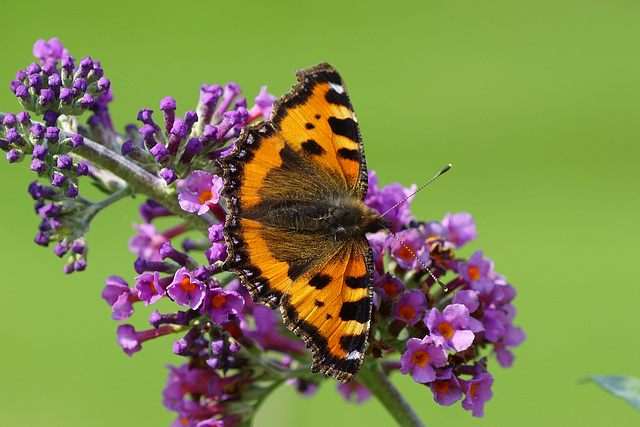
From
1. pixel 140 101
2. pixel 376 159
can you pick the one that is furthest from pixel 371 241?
pixel 140 101

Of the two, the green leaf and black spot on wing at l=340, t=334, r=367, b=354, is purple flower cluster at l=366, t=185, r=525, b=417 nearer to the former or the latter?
black spot on wing at l=340, t=334, r=367, b=354

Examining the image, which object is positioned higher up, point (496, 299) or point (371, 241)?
point (371, 241)

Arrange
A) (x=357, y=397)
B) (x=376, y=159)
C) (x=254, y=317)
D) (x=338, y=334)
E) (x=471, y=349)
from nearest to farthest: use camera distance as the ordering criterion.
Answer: (x=338, y=334), (x=471, y=349), (x=254, y=317), (x=357, y=397), (x=376, y=159)

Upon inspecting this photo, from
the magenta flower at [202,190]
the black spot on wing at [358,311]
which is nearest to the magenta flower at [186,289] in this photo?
the magenta flower at [202,190]

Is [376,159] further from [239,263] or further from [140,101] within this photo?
[239,263]

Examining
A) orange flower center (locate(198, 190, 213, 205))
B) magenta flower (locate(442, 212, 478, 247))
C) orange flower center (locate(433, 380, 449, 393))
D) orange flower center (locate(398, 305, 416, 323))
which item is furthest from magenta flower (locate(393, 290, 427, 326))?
orange flower center (locate(198, 190, 213, 205))

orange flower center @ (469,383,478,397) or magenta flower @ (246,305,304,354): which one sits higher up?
magenta flower @ (246,305,304,354)

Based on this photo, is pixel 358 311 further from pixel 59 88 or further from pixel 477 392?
pixel 59 88

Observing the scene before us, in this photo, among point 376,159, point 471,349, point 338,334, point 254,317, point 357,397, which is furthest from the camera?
point 376,159
